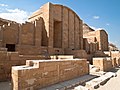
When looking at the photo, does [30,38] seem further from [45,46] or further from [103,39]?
[103,39]

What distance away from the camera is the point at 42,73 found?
5031 millimetres

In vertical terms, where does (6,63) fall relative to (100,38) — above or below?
below

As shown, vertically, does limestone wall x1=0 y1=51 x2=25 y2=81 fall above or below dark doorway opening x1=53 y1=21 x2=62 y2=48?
below

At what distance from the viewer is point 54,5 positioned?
1628 centimetres

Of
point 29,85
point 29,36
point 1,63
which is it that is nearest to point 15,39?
point 29,36

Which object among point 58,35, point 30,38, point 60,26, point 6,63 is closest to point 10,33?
point 30,38

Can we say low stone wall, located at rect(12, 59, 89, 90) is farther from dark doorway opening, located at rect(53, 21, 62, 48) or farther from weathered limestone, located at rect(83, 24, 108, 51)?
weathered limestone, located at rect(83, 24, 108, 51)

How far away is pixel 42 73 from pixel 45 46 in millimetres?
9489

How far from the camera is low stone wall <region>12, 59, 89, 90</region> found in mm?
4230

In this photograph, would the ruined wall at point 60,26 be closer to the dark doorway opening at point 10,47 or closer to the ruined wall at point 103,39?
the dark doorway opening at point 10,47

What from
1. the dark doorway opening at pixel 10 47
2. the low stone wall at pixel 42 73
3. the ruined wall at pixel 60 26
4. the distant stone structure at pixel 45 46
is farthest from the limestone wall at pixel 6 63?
the ruined wall at pixel 60 26

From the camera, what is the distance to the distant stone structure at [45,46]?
5.39 metres

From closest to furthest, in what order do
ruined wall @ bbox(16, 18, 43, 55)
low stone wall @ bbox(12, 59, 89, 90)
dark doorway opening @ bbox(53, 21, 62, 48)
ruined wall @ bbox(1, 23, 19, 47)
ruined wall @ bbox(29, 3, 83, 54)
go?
1. low stone wall @ bbox(12, 59, 89, 90)
2. ruined wall @ bbox(1, 23, 19, 47)
3. ruined wall @ bbox(16, 18, 43, 55)
4. ruined wall @ bbox(29, 3, 83, 54)
5. dark doorway opening @ bbox(53, 21, 62, 48)

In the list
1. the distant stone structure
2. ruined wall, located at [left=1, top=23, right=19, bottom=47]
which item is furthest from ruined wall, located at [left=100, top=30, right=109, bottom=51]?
ruined wall, located at [left=1, top=23, right=19, bottom=47]
